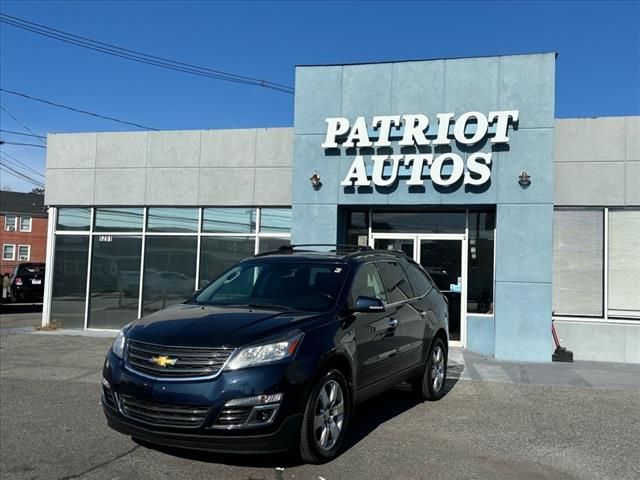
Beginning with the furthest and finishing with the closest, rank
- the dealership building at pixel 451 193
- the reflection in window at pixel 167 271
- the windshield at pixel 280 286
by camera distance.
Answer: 1. the reflection in window at pixel 167 271
2. the dealership building at pixel 451 193
3. the windshield at pixel 280 286

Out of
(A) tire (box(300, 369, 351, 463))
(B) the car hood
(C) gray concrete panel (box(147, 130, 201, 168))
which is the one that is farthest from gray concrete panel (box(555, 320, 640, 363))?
(C) gray concrete panel (box(147, 130, 201, 168))

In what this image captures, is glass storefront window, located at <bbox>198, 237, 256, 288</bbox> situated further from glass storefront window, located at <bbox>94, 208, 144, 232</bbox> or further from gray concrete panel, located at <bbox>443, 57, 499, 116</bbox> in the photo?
gray concrete panel, located at <bbox>443, 57, 499, 116</bbox>

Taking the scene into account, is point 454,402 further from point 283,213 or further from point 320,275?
point 283,213

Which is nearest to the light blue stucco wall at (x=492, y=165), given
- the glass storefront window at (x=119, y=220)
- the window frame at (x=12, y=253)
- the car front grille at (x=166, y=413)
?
the glass storefront window at (x=119, y=220)

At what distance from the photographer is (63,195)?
14336mm

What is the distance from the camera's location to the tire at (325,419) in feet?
15.0

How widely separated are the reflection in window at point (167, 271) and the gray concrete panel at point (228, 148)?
1903 millimetres

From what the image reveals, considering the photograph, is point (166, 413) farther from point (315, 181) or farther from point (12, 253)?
point (12, 253)

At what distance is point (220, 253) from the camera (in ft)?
44.2

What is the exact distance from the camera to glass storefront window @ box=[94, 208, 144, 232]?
14008 millimetres

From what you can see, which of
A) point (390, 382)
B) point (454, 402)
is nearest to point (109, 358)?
point (390, 382)

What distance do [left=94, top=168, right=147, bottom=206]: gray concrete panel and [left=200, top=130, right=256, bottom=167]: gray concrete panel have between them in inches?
65.1

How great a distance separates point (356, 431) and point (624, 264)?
7.83 meters

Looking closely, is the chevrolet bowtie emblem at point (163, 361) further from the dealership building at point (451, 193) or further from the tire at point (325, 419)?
the dealership building at point (451, 193)
